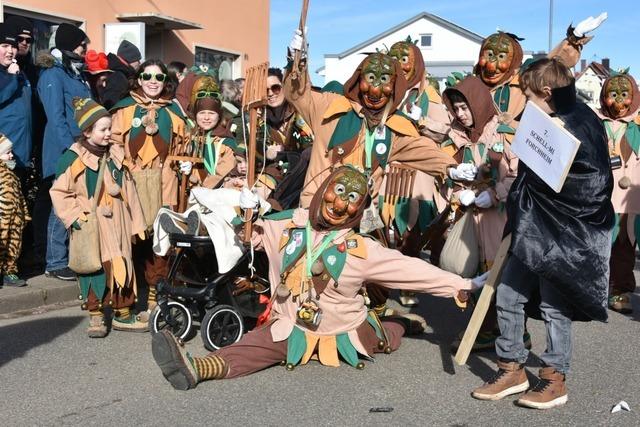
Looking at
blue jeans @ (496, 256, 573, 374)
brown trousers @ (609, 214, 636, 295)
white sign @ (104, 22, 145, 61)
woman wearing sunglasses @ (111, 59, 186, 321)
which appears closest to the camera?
blue jeans @ (496, 256, 573, 374)

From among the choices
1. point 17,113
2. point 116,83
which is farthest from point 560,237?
point 116,83

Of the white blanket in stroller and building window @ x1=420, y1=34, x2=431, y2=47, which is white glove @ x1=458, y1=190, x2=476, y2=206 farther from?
building window @ x1=420, y1=34, x2=431, y2=47

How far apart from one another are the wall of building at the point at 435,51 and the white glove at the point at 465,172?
44219 millimetres

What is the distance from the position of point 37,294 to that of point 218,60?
9.51 metres

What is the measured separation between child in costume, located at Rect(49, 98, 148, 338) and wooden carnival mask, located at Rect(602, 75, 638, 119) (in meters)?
4.35

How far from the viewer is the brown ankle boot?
463 centimetres

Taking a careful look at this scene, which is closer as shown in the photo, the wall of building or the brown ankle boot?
the brown ankle boot

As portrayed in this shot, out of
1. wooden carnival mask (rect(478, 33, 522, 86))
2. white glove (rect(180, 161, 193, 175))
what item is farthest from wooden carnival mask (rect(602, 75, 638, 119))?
white glove (rect(180, 161, 193, 175))

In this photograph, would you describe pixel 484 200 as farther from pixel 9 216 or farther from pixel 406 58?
pixel 9 216

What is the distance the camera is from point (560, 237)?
4297 millimetres

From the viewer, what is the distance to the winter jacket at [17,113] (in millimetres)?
7285

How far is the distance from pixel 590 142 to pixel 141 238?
349 centimetres

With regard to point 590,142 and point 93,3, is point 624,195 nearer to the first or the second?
point 590,142

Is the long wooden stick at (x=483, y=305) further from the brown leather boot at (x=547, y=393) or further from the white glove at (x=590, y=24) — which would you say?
the white glove at (x=590, y=24)
